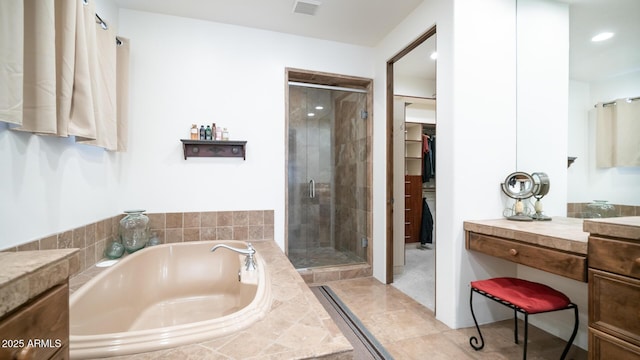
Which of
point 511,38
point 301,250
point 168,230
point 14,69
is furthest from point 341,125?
point 14,69

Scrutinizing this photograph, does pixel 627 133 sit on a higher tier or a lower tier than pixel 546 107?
lower

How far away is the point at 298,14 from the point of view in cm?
250

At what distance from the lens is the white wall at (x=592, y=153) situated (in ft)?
5.08

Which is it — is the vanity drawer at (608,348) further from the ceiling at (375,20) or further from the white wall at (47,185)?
the white wall at (47,185)

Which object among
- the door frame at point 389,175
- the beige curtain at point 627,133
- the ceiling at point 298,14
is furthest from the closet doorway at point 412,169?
the beige curtain at point 627,133

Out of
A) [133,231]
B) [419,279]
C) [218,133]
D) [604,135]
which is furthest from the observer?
[419,279]

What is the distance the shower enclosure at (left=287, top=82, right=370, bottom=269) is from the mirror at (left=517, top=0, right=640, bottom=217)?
1.59 metres

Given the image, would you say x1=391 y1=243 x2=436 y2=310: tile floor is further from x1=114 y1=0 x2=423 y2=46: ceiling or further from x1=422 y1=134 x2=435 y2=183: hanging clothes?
x1=114 y1=0 x2=423 y2=46: ceiling

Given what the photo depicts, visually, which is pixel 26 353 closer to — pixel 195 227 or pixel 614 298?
pixel 614 298

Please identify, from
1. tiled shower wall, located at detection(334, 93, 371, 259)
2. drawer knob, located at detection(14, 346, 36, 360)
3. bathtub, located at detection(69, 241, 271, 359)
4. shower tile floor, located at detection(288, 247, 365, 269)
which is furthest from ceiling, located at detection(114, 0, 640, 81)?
drawer knob, located at detection(14, 346, 36, 360)

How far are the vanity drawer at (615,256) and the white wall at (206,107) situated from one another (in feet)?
7.60

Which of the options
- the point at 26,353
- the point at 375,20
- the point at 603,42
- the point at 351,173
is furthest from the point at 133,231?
the point at 603,42

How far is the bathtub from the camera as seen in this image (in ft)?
3.28

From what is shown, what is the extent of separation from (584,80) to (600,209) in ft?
2.84
